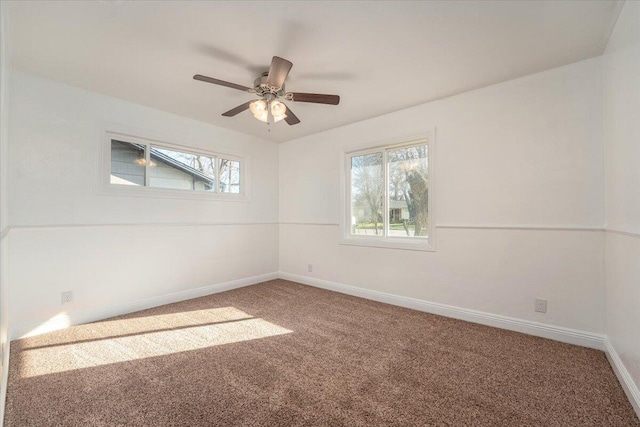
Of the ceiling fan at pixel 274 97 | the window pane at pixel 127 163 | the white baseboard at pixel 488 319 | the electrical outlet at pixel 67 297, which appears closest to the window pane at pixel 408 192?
the white baseboard at pixel 488 319

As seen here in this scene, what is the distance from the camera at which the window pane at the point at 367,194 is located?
3.79 metres

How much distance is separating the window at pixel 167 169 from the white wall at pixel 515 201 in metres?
2.29

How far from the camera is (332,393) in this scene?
1718mm

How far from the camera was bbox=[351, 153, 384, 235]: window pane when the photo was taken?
3787 mm

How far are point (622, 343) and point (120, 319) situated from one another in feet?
14.5

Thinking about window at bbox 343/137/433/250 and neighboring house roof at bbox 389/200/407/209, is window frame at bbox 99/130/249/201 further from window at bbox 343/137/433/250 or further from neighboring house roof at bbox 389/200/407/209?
neighboring house roof at bbox 389/200/407/209

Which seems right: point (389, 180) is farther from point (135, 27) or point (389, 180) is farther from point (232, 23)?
point (135, 27)

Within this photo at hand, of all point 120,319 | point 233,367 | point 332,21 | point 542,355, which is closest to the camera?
point 332,21

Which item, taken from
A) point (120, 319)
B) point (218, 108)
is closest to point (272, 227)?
point (218, 108)

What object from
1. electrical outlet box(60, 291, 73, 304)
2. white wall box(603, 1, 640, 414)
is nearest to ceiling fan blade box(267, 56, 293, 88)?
white wall box(603, 1, 640, 414)

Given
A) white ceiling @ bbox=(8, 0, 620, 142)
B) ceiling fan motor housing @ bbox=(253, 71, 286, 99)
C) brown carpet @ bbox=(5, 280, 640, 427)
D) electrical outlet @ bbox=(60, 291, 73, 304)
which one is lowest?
brown carpet @ bbox=(5, 280, 640, 427)

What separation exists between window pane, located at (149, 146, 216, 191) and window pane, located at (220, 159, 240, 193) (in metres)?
0.13

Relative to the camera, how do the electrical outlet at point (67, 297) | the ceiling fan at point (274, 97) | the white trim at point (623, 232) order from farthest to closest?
the electrical outlet at point (67, 297) < the ceiling fan at point (274, 97) < the white trim at point (623, 232)

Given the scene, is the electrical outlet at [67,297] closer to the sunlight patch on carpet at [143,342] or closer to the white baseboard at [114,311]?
the white baseboard at [114,311]
